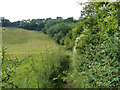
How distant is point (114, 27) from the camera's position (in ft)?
5.39

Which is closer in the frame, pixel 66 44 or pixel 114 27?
pixel 114 27

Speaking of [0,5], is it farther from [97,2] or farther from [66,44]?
[66,44]

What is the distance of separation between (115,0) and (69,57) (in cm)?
279

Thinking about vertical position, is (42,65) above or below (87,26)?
below

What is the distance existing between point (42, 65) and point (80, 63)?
903mm

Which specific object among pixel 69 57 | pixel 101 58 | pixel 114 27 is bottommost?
pixel 69 57

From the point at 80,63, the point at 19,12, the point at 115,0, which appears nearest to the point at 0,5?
the point at 19,12

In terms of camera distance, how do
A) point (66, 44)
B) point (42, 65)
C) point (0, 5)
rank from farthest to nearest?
1. point (66, 44)
2. point (42, 65)
3. point (0, 5)

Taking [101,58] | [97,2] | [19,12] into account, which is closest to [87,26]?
[97,2]

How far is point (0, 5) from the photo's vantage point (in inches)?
36.4

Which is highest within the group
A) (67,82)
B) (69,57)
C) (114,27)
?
(114,27)

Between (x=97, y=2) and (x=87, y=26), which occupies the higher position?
(x=97, y=2)

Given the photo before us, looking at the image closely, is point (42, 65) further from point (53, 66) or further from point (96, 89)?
point (96, 89)

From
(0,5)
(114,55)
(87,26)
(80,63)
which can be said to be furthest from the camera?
(87,26)
